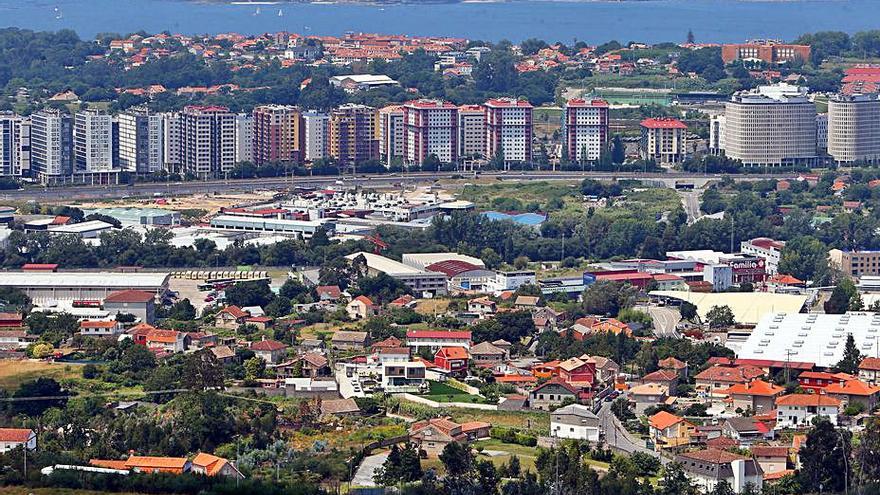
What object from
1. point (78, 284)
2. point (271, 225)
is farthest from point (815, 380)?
point (271, 225)

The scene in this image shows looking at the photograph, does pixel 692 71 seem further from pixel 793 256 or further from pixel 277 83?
pixel 793 256

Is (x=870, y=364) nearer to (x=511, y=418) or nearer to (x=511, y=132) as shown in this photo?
(x=511, y=418)

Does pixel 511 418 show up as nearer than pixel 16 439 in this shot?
No

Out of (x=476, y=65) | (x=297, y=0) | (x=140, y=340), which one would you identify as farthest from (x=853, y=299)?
(x=297, y=0)

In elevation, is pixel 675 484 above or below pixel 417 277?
below

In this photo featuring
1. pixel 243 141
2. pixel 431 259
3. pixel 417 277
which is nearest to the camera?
pixel 417 277

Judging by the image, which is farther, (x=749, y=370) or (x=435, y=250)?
(x=435, y=250)
